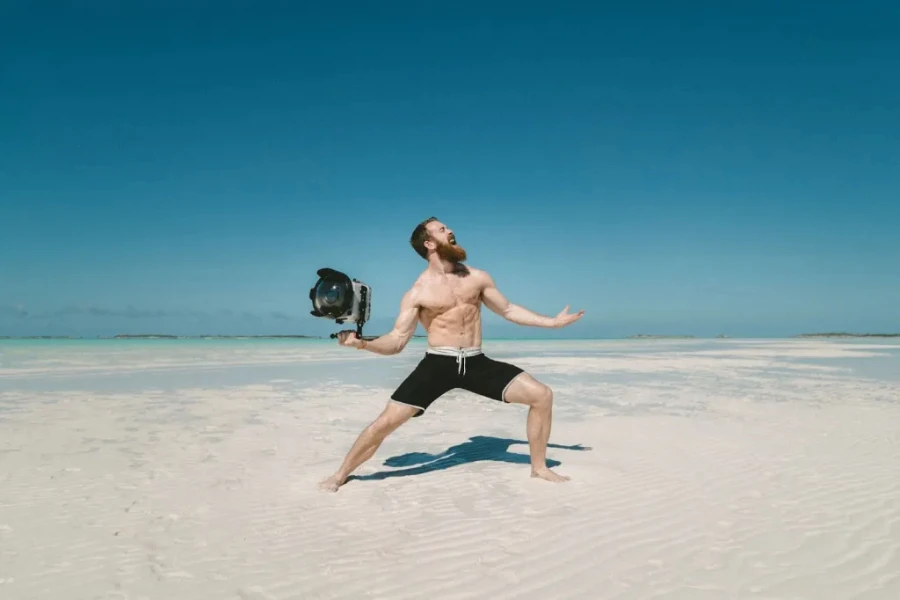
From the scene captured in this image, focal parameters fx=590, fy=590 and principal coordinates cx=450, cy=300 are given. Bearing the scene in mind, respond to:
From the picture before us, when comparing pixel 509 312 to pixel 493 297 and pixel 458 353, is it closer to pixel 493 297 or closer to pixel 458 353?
pixel 493 297

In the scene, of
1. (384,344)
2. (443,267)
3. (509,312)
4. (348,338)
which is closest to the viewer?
(348,338)

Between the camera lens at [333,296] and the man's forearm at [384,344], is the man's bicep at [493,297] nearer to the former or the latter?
the man's forearm at [384,344]

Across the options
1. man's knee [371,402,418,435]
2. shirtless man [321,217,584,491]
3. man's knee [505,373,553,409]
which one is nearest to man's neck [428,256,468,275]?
shirtless man [321,217,584,491]

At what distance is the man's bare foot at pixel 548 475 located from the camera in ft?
18.5

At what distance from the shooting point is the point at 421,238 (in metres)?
5.48

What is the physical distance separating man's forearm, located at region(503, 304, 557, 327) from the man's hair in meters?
0.95

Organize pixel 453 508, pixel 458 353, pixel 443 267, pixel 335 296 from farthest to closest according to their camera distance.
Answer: pixel 443 267 < pixel 458 353 < pixel 453 508 < pixel 335 296

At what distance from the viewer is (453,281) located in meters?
5.40

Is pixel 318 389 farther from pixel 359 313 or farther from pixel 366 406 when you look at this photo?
pixel 359 313

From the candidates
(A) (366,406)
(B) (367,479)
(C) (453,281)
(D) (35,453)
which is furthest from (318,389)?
(C) (453,281)

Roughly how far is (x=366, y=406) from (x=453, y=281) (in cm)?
685

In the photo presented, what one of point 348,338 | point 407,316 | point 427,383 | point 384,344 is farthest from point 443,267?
point 348,338

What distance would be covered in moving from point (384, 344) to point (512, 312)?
51.7 inches

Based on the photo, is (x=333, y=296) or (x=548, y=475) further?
(x=548, y=475)
